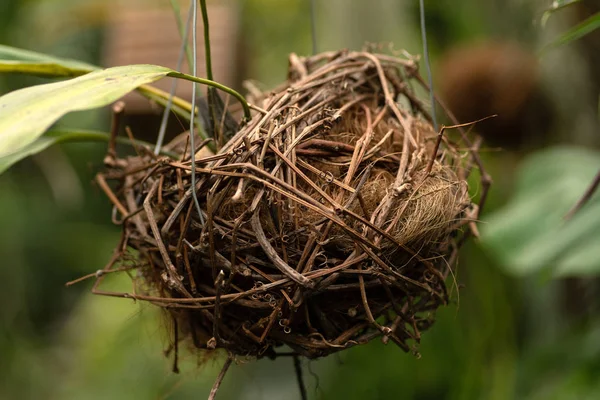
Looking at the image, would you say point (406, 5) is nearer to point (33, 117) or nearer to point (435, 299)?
point (435, 299)

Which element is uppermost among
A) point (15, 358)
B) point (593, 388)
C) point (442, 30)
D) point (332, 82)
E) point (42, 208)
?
point (332, 82)

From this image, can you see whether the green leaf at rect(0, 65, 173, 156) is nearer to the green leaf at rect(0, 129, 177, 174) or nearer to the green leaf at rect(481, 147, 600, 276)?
the green leaf at rect(0, 129, 177, 174)

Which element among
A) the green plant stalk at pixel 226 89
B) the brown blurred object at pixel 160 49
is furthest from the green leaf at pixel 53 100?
the brown blurred object at pixel 160 49

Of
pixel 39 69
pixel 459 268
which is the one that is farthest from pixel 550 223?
pixel 39 69

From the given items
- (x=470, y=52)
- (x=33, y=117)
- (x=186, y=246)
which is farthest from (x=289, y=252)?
(x=470, y=52)

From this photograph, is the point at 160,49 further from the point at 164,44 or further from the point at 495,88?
the point at 495,88

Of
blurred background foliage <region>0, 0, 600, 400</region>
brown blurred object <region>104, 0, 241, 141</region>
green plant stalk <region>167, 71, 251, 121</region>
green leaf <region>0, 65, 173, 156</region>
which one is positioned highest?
green leaf <region>0, 65, 173, 156</region>

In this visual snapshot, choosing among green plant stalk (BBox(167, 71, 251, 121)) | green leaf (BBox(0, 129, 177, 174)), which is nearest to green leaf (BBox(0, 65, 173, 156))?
green plant stalk (BBox(167, 71, 251, 121))
